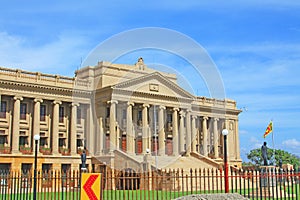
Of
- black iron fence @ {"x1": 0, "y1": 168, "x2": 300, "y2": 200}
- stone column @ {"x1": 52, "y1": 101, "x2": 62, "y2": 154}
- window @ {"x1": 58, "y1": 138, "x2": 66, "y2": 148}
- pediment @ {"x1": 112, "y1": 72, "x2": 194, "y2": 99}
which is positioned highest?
pediment @ {"x1": 112, "y1": 72, "x2": 194, "y2": 99}

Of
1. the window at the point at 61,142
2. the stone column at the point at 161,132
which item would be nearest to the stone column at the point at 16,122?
the window at the point at 61,142

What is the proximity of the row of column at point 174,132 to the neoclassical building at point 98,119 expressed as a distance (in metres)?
0.12

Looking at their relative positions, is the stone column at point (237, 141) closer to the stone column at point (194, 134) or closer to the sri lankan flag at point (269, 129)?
the stone column at point (194, 134)

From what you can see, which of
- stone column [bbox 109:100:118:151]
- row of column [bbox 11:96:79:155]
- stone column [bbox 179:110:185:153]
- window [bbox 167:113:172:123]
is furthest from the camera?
window [bbox 167:113:172:123]

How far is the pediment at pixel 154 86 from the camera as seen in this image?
52688mm

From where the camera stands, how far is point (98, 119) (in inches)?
2104

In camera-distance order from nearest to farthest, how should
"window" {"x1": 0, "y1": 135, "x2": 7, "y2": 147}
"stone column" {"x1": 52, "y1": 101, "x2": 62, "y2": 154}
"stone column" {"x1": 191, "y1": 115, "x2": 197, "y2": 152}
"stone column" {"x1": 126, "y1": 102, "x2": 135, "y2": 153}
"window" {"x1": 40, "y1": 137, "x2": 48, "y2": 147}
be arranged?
"window" {"x1": 0, "y1": 135, "x2": 7, "y2": 147}
"stone column" {"x1": 52, "y1": 101, "x2": 62, "y2": 154}
"window" {"x1": 40, "y1": 137, "x2": 48, "y2": 147}
"stone column" {"x1": 126, "y1": 102, "x2": 135, "y2": 153}
"stone column" {"x1": 191, "y1": 115, "x2": 197, "y2": 152}

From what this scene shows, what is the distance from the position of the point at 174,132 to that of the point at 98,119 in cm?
1098

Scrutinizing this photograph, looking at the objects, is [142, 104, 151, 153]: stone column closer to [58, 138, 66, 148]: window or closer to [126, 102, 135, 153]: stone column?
[126, 102, 135, 153]: stone column

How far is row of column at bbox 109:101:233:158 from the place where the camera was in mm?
51469

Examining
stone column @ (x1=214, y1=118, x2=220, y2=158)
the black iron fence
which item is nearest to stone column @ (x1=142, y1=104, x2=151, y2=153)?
stone column @ (x1=214, y1=118, x2=220, y2=158)

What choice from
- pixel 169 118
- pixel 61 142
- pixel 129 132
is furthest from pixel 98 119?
pixel 169 118

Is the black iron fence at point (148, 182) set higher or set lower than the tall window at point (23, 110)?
lower

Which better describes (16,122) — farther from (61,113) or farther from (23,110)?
(61,113)
